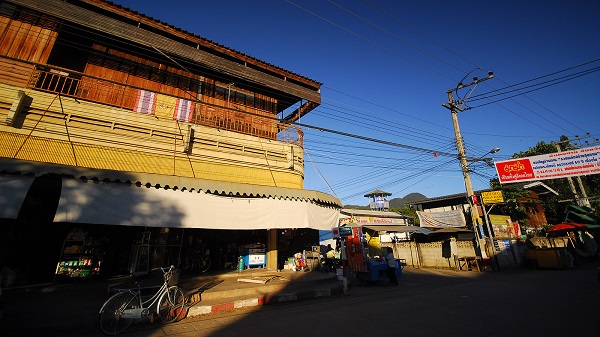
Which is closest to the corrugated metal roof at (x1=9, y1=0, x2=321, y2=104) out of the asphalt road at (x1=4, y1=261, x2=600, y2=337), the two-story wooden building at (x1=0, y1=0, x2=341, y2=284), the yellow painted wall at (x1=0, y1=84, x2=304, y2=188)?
the two-story wooden building at (x1=0, y1=0, x2=341, y2=284)

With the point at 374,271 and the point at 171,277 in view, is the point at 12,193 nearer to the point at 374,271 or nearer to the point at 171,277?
the point at 171,277

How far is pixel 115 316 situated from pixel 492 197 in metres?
21.4

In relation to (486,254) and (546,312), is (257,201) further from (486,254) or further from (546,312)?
(486,254)

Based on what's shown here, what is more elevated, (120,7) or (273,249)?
(120,7)

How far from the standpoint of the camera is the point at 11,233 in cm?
792

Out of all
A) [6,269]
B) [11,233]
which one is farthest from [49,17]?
[6,269]

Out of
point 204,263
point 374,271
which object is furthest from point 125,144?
point 374,271

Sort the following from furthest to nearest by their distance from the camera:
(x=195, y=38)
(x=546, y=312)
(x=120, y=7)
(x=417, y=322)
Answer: (x=195, y=38) → (x=120, y=7) → (x=546, y=312) → (x=417, y=322)

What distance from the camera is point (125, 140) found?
29.2 ft

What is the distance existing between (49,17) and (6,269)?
28.4 ft

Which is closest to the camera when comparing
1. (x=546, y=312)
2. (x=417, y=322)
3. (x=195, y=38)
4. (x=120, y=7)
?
(x=417, y=322)

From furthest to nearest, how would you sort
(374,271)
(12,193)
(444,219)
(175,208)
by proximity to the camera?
(444,219), (374,271), (175,208), (12,193)

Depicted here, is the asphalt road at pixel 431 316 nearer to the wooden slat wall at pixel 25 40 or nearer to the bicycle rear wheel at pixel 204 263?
the bicycle rear wheel at pixel 204 263

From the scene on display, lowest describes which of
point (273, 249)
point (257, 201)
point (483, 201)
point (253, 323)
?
point (253, 323)
